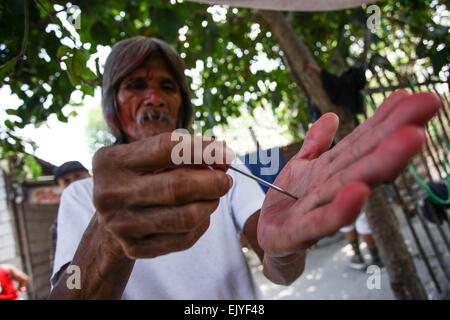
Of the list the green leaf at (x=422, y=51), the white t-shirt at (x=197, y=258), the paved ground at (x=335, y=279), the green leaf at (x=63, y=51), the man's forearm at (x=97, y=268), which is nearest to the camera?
the man's forearm at (x=97, y=268)

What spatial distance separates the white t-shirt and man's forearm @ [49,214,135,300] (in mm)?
290

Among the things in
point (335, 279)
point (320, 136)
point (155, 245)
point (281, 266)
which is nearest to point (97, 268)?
point (155, 245)

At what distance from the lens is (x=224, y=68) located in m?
2.13

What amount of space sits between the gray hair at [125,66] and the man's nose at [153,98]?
0.11 meters

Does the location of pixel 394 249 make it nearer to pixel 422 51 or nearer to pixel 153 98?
pixel 422 51

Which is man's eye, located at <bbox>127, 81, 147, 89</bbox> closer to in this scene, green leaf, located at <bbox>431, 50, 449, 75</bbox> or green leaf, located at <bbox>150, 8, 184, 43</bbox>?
green leaf, located at <bbox>150, 8, 184, 43</bbox>

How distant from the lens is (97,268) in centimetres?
61

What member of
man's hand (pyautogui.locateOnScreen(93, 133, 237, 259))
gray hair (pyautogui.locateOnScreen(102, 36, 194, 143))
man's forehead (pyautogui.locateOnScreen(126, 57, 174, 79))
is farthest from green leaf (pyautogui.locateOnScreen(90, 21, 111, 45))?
man's hand (pyautogui.locateOnScreen(93, 133, 237, 259))

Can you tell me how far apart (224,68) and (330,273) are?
3292 mm

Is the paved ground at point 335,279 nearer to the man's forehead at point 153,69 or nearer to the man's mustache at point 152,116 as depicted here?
the man's mustache at point 152,116

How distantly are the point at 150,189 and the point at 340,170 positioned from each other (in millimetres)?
310

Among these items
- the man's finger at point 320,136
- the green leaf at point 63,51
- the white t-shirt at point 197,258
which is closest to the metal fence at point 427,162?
the white t-shirt at point 197,258

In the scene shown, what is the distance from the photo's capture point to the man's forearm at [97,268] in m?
0.58

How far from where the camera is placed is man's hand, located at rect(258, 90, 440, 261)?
0.35 meters
